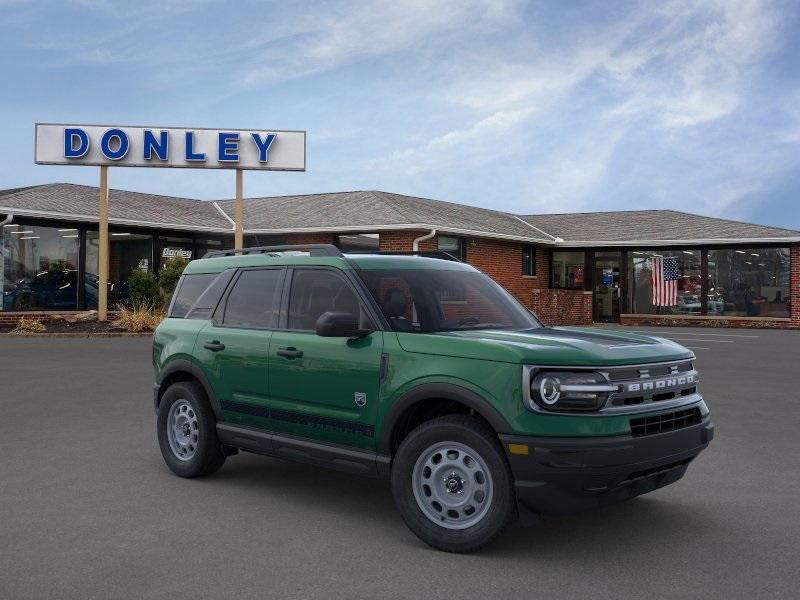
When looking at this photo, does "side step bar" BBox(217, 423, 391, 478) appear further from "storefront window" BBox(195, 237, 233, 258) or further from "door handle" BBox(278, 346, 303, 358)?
"storefront window" BBox(195, 237, 233, 258)

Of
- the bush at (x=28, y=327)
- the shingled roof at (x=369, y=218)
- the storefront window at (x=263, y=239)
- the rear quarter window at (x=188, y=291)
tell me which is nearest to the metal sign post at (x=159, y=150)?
the shingled roof at (x=369, y=218)

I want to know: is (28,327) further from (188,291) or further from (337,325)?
(337,325)

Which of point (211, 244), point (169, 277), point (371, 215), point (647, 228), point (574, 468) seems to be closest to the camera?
point (574, 468)

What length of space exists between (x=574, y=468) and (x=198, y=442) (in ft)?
10.9

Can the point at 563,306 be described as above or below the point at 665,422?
above

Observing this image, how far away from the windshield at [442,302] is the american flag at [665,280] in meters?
→ 27.5

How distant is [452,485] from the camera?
4.88 metres

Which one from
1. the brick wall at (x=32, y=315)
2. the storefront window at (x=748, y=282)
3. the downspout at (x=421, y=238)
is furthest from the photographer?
the storefront window at (x=748, y=282)

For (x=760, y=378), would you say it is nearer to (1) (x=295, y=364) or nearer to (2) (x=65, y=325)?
(1) (x=295, y=364)

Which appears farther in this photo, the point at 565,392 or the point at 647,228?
the point at 647,228

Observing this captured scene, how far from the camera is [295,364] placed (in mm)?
5805

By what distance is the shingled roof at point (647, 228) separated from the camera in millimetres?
31016

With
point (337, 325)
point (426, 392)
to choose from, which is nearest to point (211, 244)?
point (337, 325)

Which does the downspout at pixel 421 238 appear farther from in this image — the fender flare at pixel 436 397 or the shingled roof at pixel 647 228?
the fender flare at pixel 436 397
